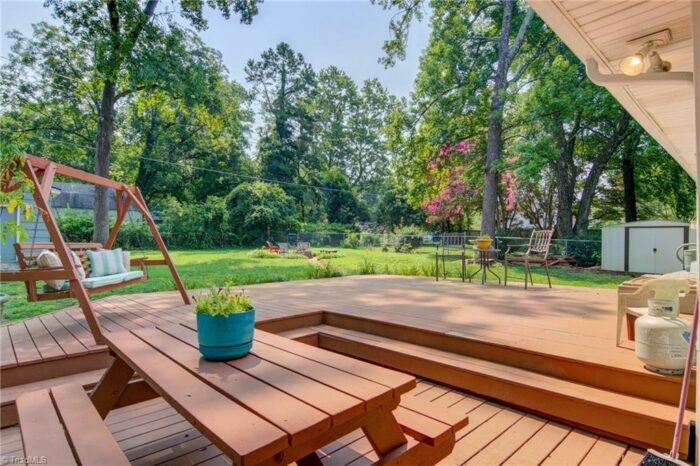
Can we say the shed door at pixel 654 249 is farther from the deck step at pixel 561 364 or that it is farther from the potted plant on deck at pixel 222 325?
the potted plant on deck at pixel 222 325

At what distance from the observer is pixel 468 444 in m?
1.83

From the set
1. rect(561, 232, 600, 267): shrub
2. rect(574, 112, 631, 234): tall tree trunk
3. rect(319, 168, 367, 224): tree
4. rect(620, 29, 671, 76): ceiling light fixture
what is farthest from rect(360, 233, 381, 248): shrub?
rect(620, 29, 671, 76): ceiling light fixture

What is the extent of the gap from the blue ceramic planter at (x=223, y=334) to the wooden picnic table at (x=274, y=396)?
0.05 m

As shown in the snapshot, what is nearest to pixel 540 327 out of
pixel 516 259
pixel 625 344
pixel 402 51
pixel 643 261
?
pixel 625 344

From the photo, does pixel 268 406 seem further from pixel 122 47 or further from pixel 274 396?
pixel 122 47

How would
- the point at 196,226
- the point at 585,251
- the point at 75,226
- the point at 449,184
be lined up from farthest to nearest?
the point at 196,226, the point at 449,184, the point at 75,226, the point at 585,251

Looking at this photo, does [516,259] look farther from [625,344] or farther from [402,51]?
[402,51]

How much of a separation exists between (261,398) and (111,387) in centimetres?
115

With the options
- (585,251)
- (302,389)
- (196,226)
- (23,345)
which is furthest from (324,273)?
(196,226)

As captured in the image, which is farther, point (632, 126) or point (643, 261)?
point (632, 126)

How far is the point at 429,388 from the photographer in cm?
252

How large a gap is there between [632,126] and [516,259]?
770 cm

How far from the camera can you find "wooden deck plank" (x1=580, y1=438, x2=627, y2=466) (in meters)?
1.68

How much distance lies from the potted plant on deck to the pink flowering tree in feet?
32.3
